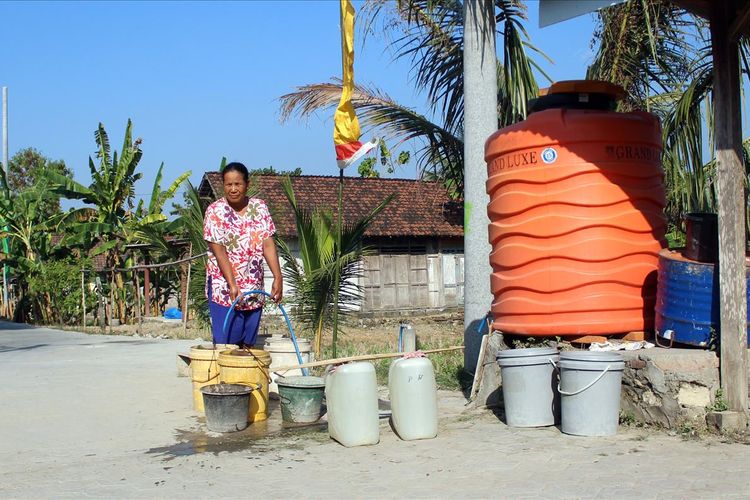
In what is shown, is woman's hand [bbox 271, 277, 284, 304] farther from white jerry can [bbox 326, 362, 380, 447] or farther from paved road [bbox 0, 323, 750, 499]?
white jerry can [bbox 326, 362, 380, 447]

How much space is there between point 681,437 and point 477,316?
333 centimetres

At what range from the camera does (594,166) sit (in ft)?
22.9

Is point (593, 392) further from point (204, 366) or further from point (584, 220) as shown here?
point (204, 366)

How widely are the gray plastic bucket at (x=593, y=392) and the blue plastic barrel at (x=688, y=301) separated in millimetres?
634

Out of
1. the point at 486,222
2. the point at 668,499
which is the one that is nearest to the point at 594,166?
A: the point at 486,222

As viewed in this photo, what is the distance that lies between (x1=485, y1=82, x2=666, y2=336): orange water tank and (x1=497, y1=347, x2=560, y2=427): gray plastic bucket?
59 cm

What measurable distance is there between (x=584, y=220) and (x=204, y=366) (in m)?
3.67

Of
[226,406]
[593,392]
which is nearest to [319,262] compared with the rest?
[226,406]

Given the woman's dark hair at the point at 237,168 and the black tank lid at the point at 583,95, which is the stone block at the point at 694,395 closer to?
the black tank lid at the point at 583,95

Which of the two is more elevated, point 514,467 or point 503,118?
point 503,118

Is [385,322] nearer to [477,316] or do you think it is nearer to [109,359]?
[109,359]

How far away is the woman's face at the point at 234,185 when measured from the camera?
7.77m

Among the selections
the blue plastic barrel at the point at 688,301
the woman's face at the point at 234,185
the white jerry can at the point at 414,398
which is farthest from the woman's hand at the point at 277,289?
the blue plastic barrel at the point at 688,301

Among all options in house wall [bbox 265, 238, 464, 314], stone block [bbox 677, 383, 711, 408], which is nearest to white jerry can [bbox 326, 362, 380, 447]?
stone block [bbox 677, 383, 711, 408]
